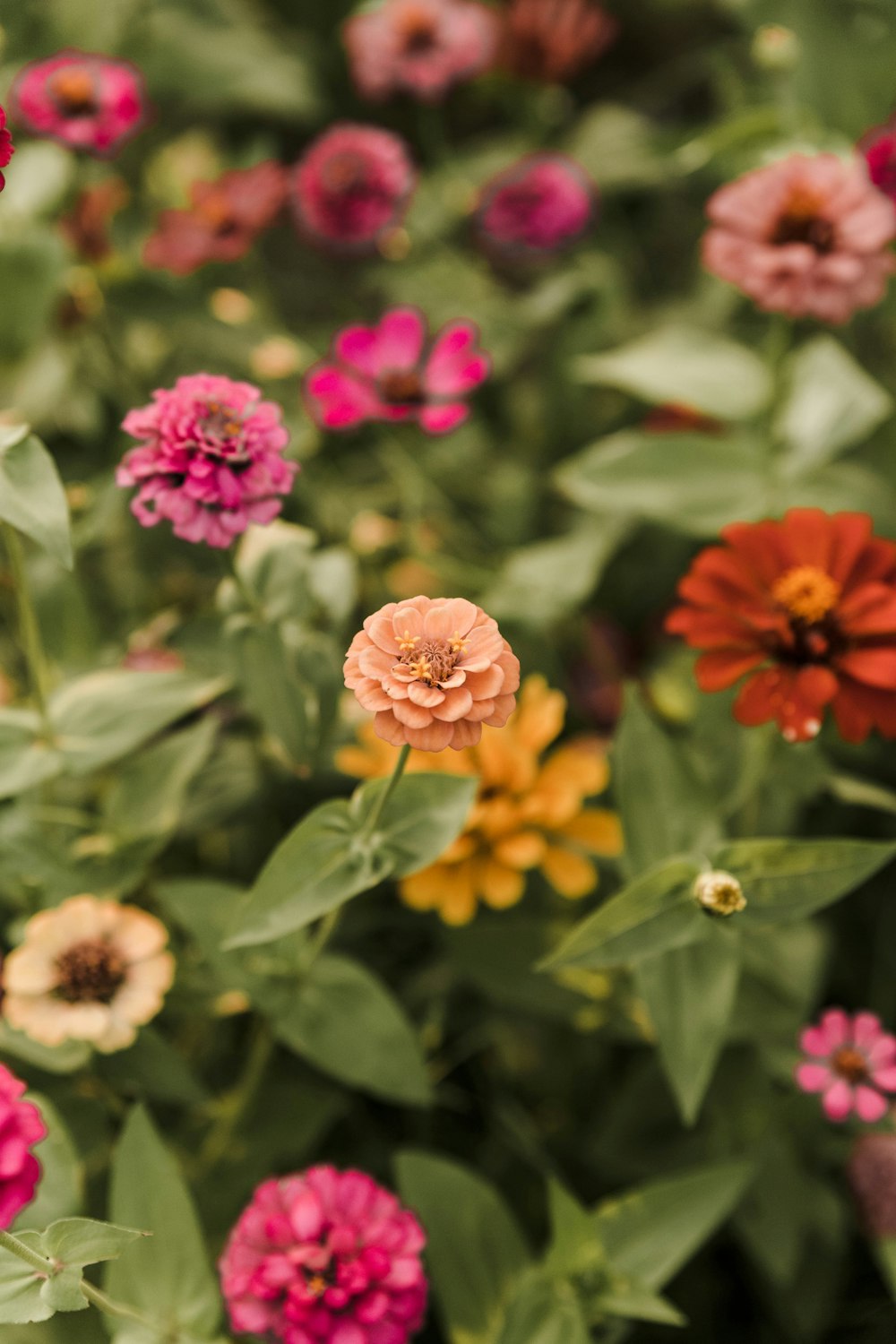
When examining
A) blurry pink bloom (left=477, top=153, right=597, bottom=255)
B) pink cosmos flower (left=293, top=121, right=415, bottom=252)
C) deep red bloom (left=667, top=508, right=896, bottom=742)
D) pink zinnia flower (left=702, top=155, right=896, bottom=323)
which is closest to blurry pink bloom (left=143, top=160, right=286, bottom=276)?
pink cosmos flower (left=293, top=121, right=415, bottom=252)

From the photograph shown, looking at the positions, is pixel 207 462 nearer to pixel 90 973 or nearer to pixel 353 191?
pixel 90 973

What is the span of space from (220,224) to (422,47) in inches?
10.2

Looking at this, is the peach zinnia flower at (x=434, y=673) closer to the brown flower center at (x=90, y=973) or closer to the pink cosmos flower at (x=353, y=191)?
the brown flower center at (x=90, y=973)

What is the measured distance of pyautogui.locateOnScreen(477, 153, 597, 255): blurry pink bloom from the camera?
3.46 ft

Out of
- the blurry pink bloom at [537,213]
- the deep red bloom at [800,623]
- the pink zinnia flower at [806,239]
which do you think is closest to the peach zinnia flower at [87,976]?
the deep red bloom at [800,623]

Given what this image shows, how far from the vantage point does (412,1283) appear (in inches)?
21.0

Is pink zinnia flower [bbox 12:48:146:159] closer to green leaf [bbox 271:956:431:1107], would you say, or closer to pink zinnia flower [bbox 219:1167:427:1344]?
green leaf [bbox 271:956:431:1107]

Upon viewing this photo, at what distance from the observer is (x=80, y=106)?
0.87 m

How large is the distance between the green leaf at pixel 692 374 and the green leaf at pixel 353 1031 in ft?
1.76

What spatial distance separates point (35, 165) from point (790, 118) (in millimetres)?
664

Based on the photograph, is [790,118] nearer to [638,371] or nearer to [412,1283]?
[638,371]

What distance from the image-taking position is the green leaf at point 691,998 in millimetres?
639

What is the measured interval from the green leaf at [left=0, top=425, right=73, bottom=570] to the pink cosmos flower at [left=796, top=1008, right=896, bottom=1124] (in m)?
0.49

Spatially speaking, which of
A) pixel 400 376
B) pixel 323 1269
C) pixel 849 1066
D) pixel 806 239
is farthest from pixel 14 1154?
pixel 806 239
